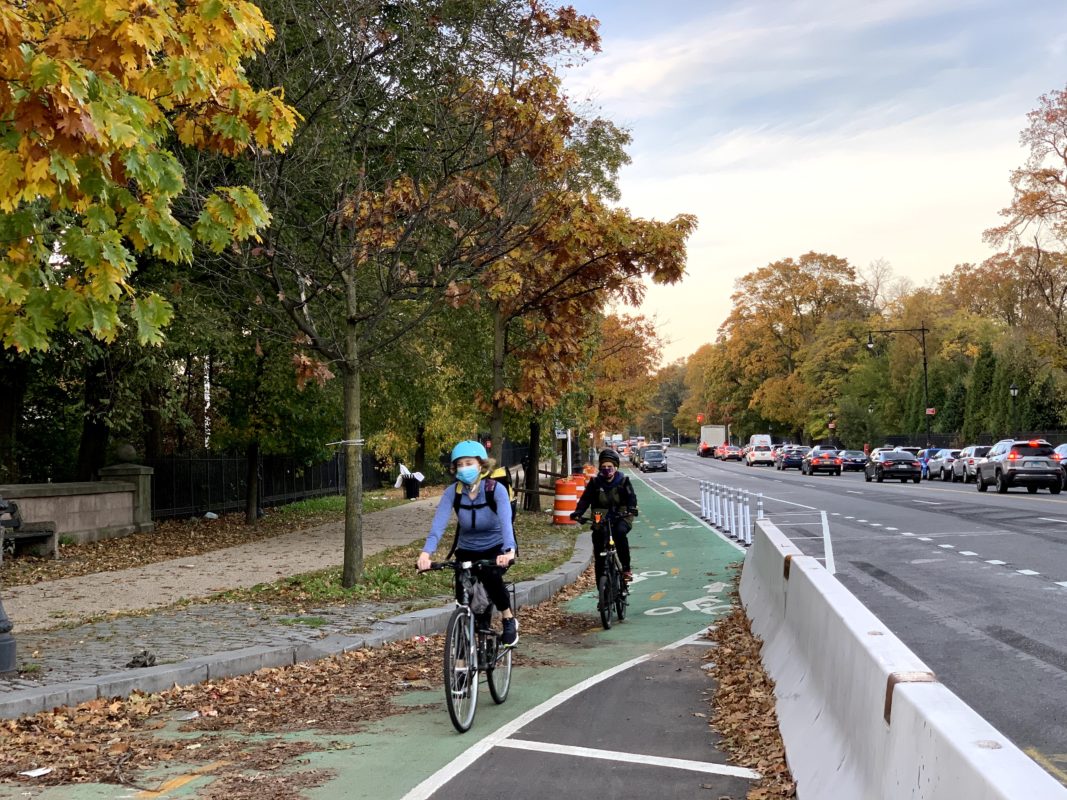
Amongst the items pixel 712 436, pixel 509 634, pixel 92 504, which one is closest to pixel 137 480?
pixel 92 504

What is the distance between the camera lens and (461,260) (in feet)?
46.9

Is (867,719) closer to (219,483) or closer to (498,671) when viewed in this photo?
(498,671)

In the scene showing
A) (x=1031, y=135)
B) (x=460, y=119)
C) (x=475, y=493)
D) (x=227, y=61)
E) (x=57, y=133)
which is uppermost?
(x=1031, y=135)

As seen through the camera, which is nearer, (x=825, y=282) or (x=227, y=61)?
(x=227, y=61)

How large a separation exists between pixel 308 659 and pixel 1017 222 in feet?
151

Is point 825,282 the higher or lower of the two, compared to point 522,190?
higher

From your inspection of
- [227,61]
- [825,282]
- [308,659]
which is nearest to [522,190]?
[227,61]

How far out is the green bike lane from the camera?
19.3 feet

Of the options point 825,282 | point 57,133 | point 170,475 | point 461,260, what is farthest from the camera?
point 825,282

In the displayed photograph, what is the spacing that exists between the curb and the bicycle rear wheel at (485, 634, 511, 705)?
2.16 m

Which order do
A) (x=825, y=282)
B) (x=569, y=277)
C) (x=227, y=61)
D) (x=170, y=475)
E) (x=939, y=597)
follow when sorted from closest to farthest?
(x=227, y=61) < (x=939, y=597) < (x=569, y=277) < (x=170, y=475) < (x=825, y=282)

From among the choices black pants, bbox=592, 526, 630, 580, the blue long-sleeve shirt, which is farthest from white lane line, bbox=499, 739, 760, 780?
black pants, bbox=592, 526, 630, 580

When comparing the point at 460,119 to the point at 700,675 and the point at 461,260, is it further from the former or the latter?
the point at 700,675

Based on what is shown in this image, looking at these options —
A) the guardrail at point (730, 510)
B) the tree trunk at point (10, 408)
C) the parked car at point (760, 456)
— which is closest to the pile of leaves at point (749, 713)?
the guardrail at point (730, 510)
